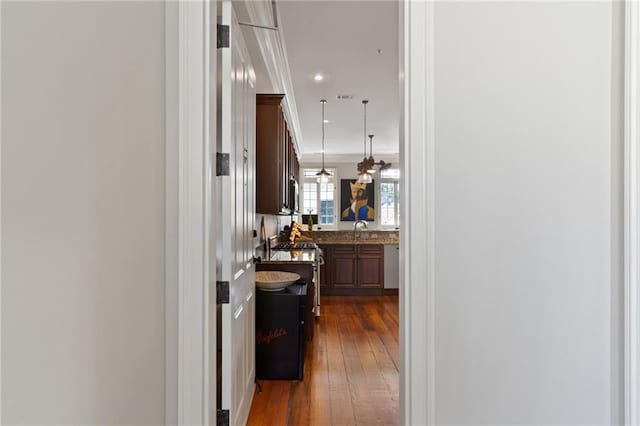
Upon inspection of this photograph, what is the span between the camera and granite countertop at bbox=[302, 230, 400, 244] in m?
7.08

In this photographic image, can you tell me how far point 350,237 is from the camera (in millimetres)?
7289
